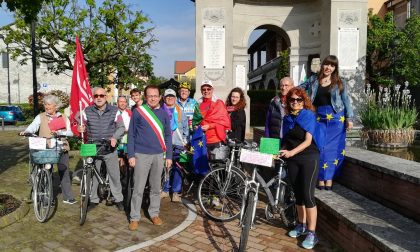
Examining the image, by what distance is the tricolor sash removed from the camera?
514 centimetres

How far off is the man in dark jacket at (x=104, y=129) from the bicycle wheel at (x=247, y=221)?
235cm

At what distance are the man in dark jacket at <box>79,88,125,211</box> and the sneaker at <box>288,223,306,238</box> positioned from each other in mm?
2682

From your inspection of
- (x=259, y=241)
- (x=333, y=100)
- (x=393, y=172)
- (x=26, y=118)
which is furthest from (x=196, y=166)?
(x=26, y=118)

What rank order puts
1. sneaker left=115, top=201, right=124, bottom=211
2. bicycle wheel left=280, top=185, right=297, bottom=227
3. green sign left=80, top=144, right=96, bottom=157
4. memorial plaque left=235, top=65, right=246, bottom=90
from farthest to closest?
memorial plaque left=235, top=65, right=246, bottom=90, sneaker left=115, top=201, right=124, bottom=211, green sign left=80, top=144, right=96, bottom=157, bicycle wheel left=280, top=185, right=297, bottom=227

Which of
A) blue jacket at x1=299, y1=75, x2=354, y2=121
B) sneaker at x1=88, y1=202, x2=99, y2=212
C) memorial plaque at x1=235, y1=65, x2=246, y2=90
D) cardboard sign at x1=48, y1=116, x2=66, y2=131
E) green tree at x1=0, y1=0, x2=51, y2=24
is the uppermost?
green tree at x1=0, y1=0, x2=51, y2=24

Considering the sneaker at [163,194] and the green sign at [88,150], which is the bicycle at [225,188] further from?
the green sign at [88,150]

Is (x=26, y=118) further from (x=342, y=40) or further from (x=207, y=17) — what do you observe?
(x=342, y=40)

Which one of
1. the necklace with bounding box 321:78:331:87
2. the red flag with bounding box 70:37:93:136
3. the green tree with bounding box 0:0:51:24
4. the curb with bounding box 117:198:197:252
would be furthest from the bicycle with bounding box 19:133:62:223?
the necklace with bounding box 321:78:331:87

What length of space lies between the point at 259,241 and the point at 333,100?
2087 millimetres

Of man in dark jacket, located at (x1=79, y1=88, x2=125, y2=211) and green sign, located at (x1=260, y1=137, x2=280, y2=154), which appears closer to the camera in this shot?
green sign, located at (x1=260, y1=137, x2=280, y2=154)

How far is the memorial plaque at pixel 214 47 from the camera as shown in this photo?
1227 centimetres

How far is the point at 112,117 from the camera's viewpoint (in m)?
5.83

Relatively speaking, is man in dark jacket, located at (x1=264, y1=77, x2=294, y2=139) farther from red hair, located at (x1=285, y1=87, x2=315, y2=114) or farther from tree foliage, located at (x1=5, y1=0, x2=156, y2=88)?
tree foliage, located at (x1=5, y1=0, x2=156, y2=88)

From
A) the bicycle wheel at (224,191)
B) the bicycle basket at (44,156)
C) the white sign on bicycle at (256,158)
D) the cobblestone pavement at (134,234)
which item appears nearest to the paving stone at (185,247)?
the cobblestone pavement at (134,234)
